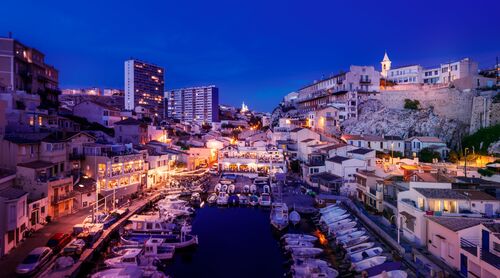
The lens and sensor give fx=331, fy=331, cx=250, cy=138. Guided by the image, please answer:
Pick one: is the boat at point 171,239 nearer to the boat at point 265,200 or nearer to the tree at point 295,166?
the boat at point 265,200

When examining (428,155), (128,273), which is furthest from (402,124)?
(128,273)

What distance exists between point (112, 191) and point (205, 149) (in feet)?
76.0

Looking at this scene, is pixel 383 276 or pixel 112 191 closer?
pixel 383 276

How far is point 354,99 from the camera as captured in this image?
196 ft

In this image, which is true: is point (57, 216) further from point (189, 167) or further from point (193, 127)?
point (193, 127)

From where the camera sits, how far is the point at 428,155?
133 feet

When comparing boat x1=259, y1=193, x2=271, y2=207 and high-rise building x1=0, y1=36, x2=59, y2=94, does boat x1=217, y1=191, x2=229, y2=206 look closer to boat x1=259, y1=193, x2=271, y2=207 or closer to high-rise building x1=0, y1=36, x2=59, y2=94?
boat x1=259, y1=193, x2=271, y2=207

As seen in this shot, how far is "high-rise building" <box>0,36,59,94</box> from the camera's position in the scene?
37094 millimetres

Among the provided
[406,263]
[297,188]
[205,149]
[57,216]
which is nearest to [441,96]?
[297,188]

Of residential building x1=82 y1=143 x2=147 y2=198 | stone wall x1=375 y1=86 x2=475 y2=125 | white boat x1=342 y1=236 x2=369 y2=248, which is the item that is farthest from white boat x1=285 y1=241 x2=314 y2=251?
stone wall x1=375 y1=86 x2=475 y2=125

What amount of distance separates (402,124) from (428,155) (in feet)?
38.0

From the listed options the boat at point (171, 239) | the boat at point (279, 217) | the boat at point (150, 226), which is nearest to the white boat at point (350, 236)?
the boat at point (279, 217)

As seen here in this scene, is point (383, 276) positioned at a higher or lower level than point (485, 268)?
lower

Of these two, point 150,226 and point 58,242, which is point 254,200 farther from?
point 58,242
